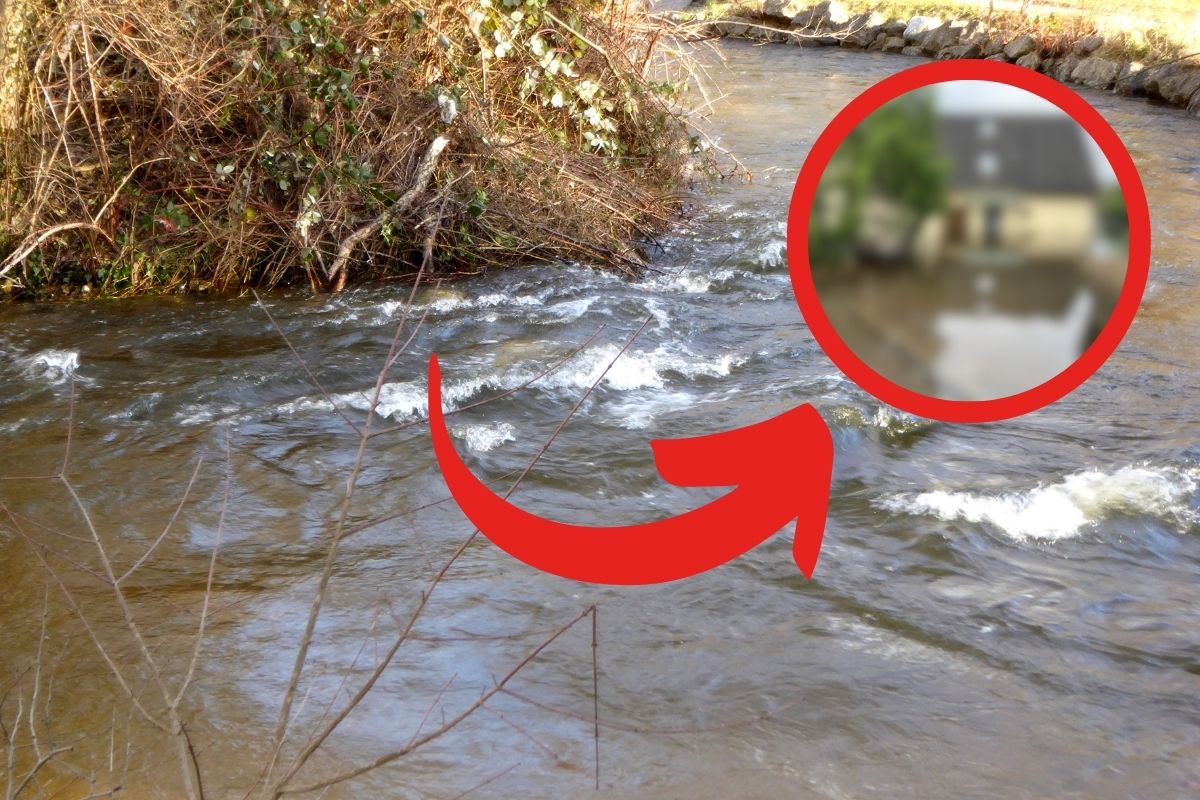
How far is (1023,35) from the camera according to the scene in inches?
731

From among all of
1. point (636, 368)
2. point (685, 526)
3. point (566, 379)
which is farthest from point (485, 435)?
point (685, 526)

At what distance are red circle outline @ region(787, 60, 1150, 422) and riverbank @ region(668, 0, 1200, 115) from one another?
919 centimetres

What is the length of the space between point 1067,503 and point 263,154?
5.57 metres

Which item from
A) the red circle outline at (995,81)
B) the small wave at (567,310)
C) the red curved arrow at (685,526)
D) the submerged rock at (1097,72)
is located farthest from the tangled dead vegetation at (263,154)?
the submerged rock at (1097,72)

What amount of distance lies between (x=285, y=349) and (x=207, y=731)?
371 centimetres

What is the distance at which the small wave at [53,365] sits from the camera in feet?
21.5

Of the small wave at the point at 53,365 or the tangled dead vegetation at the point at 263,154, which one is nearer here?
the small wave at the point at 53,365

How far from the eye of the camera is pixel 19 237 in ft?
26.3

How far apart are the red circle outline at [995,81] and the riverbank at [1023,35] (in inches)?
362

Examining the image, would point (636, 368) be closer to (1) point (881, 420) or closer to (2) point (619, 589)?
(1) point (881, 420)

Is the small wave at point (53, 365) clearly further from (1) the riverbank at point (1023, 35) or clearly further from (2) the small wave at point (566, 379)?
(1) the riverbank at point (1023, 35)

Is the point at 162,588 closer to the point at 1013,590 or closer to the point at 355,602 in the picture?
the point at 355,602

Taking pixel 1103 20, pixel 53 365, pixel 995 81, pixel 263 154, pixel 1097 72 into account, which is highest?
pixel 995 81

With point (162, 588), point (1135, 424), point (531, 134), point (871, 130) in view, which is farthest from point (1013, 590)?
point (531, 134)
